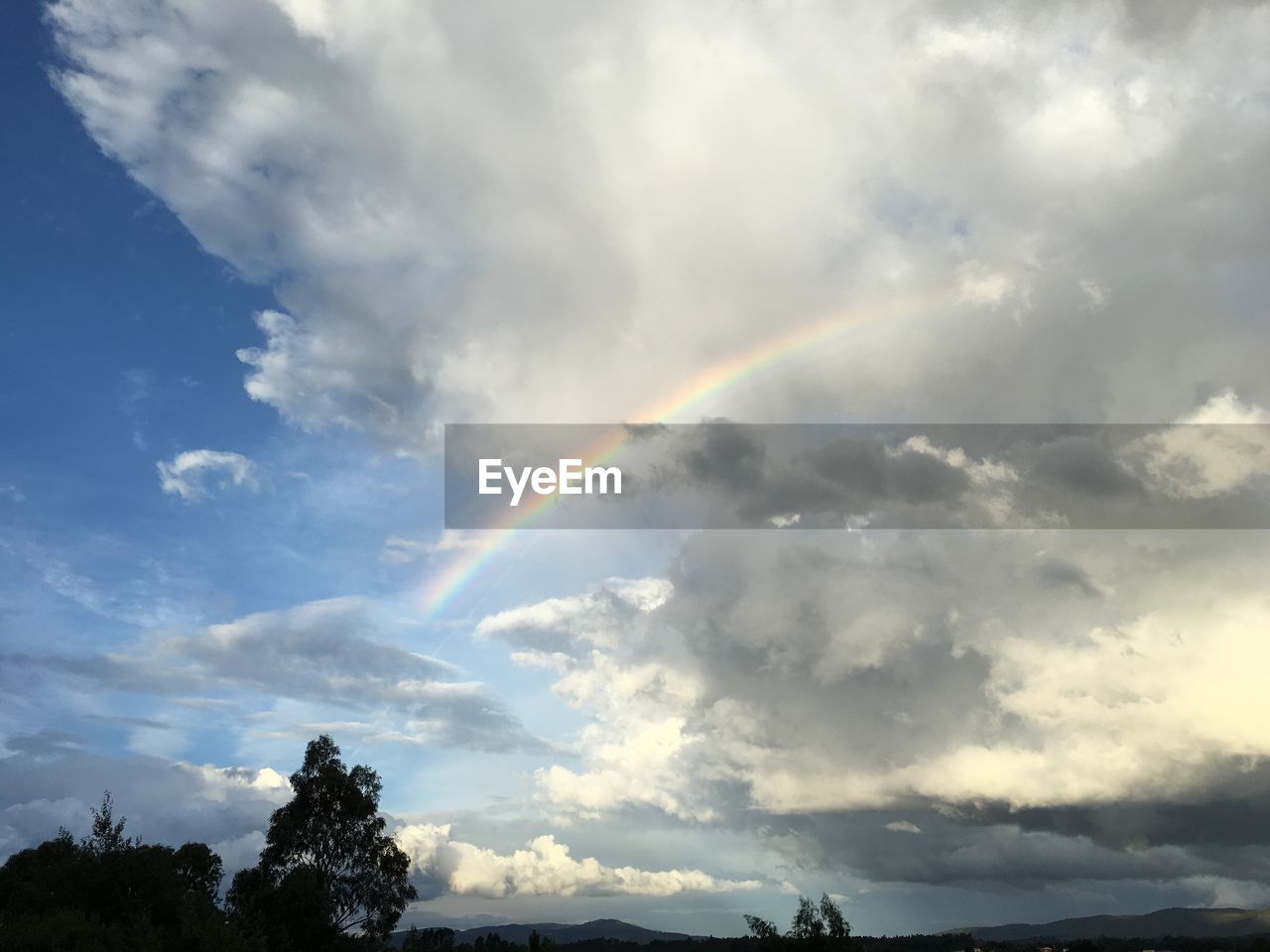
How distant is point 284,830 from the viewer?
8919 centimetres

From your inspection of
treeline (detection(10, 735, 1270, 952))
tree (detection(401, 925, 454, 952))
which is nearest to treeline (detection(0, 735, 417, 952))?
treeline (detection(10, 735, 1270, 952))

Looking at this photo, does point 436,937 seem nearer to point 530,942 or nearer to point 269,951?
point 530,942

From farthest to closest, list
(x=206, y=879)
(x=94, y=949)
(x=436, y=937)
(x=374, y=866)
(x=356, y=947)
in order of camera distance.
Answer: (x=436, y=937) < (x=206, y=879) < (x=374, y=866) < (x=356, y=947) < (x=94, y=949)

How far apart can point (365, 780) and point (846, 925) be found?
67.5m

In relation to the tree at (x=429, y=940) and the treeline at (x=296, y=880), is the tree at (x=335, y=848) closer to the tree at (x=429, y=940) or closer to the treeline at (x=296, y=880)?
the treeline at (x=296, y=880)

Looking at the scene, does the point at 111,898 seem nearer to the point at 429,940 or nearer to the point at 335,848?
the point at 335,848

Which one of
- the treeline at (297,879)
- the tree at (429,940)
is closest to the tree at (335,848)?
the treeline at (297,879)

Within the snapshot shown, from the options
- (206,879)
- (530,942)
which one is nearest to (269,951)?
(530,942)

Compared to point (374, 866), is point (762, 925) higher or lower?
lower

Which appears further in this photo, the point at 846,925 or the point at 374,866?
the point at 846,925

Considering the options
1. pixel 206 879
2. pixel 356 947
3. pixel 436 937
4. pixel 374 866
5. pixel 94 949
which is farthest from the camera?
pixel 436 937

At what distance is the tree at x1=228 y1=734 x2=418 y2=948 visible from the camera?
88.9m

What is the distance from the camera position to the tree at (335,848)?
8888cm

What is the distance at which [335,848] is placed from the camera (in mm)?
91312
